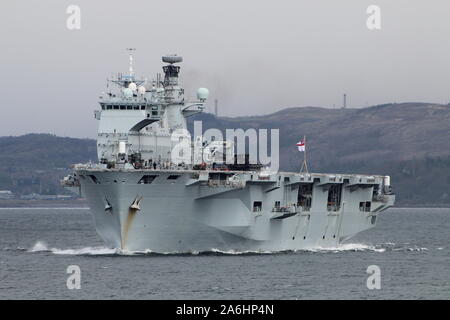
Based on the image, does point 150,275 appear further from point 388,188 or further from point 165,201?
point 388,188

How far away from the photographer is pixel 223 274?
A: 166 ft

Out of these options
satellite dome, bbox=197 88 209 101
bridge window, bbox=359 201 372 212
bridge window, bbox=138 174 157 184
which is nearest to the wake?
bridge window, bbox=359 201 372 212

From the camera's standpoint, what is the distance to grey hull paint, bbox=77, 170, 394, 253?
55625mm

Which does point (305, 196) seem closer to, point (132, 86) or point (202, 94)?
point (202, 94)

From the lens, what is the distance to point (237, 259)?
5678 cm

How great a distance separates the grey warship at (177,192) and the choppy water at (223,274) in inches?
39.6

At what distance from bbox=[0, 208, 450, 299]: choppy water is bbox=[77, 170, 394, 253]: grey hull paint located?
31.1 inches

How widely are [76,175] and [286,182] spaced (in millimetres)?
11578

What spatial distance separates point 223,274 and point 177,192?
680cm

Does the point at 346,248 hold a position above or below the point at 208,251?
below

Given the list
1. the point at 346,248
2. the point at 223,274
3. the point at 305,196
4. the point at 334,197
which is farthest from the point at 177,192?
the point at 346,248

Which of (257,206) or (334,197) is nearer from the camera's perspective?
(257,206)

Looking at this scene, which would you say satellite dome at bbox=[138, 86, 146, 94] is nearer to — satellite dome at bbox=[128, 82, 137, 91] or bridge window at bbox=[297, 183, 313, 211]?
satellite dome at bbox=[128, 82, 137, 91]
